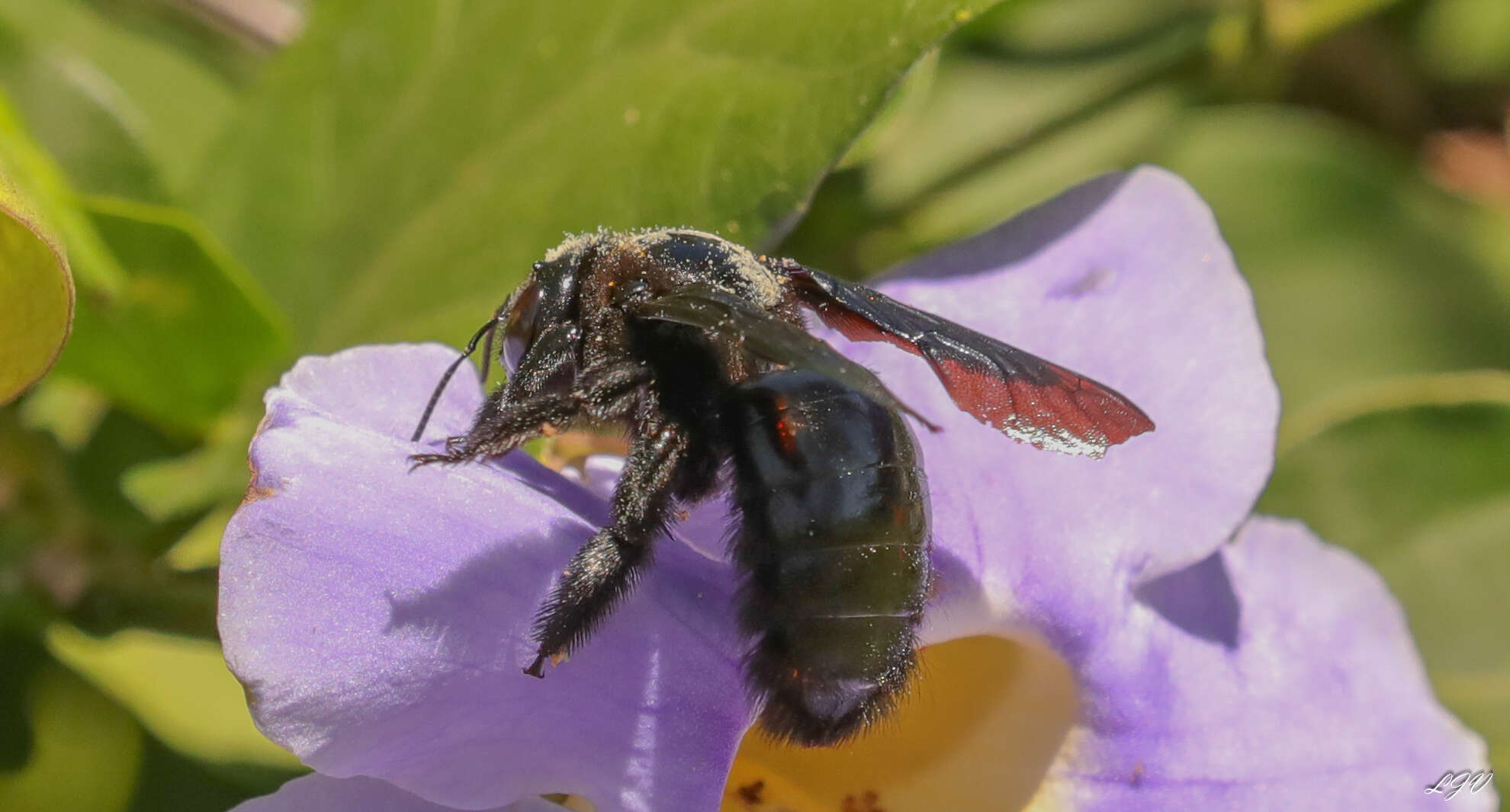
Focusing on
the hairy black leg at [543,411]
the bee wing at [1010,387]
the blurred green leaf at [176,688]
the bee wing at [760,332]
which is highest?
the bee wing at [760,332]

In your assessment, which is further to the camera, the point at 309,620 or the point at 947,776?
the point at 947,776

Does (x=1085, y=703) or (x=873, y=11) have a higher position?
(x=873, y=11)

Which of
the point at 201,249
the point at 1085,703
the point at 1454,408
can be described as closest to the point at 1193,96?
the point at 1454,408

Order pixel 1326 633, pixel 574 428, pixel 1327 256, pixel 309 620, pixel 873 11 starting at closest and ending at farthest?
pixel 309 620 → pixel 574 428 → pixel 873 11 → pixel 1326 633 → pixel 1327 256

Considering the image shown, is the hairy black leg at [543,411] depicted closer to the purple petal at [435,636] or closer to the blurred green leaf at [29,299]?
the purple petal at [435,636]

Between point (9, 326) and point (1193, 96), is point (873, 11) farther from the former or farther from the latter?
point (1193, 96)

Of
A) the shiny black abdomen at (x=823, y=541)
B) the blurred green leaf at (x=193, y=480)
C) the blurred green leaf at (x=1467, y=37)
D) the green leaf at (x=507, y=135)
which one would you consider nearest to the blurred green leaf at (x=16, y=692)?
the blurred green leaf at (x=193, y=480)

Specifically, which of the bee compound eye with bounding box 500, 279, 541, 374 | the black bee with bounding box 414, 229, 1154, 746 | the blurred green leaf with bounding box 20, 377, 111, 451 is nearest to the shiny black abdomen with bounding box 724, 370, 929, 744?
the black bee with bounding box 414, 229, 1154, 746
